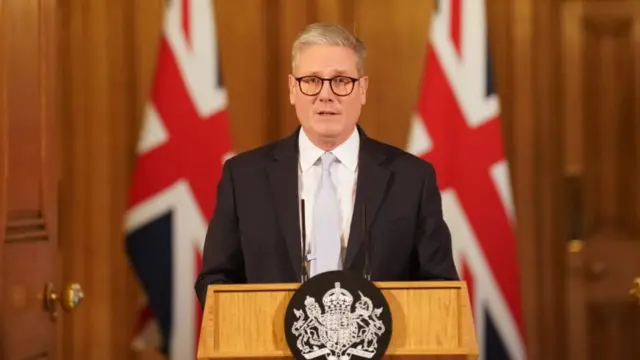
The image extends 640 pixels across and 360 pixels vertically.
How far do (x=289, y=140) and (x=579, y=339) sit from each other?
130 centimetres

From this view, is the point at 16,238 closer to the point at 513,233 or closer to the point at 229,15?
the point at 229,15

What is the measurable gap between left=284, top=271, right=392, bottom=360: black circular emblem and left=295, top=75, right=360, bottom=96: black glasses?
0.50 metres

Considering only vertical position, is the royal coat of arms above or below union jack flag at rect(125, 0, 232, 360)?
below

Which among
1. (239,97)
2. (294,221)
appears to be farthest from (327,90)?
(239,97)

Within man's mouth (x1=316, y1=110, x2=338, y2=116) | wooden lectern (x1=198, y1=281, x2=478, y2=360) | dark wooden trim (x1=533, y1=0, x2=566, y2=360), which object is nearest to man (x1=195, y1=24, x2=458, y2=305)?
man's mouth (x1=316, y1=110, x2=338, y2=116)

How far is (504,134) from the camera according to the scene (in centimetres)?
262

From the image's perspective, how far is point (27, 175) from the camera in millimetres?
1936

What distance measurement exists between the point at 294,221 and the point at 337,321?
387 millimetres

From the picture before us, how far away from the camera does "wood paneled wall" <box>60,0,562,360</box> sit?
2.62 m

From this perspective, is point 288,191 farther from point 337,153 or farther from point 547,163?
point 547,163

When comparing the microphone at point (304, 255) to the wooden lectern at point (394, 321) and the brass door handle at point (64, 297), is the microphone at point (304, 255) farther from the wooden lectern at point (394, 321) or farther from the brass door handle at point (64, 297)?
the brass door handle at point (64, 297)

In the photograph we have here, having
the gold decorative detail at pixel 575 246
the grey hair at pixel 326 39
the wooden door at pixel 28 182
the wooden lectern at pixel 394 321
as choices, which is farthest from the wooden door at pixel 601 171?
the wooden door at pixel 28 182

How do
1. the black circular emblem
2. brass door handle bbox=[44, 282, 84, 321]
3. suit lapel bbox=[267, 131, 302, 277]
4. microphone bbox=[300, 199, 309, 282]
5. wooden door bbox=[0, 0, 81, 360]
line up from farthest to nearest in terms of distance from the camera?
brass door handle bbox=[44, 282, 84, 321] < wooden door bbox=[0, 0, 81, 360] < suit lapel bbox=[267, 131, 302, 277] < microphone bbox=[300, 199, 309, 282] < the black circular emblem

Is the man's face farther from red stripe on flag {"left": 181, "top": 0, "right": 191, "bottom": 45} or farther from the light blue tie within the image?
red stripe on flag {"left": 181, "top": 0, "right": 191, "bottom": 45}
